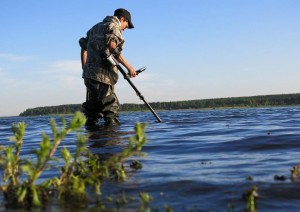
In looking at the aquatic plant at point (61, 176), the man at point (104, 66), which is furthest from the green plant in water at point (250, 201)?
the man at point (104, 66)

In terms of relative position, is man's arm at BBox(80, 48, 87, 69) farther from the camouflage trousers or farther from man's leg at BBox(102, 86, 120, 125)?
man's leg at BBox(102, 86, 120, 125)

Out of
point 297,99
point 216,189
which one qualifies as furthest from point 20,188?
point 297,99

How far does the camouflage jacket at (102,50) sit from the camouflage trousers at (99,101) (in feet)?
0.70

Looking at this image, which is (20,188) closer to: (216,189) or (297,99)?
(216,189)

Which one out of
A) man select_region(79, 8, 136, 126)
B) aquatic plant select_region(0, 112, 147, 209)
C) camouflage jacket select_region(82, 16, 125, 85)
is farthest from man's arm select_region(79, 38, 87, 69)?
aquatic plant select_region(0, 112, 147, 209)

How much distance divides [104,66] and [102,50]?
1.52 ft

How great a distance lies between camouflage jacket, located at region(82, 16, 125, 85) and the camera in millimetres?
10734

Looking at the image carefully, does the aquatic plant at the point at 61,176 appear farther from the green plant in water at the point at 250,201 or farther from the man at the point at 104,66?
the man at the point at 104,66

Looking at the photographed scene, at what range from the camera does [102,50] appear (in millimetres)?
10875

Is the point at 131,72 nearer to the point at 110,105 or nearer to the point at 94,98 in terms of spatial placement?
the point at 110,105

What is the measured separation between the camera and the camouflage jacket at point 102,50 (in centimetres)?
1073

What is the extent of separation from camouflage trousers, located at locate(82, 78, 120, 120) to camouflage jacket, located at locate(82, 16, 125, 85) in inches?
8.4

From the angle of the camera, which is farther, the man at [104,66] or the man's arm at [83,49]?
the man's arm at [83,49]

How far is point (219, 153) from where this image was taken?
5641mm
